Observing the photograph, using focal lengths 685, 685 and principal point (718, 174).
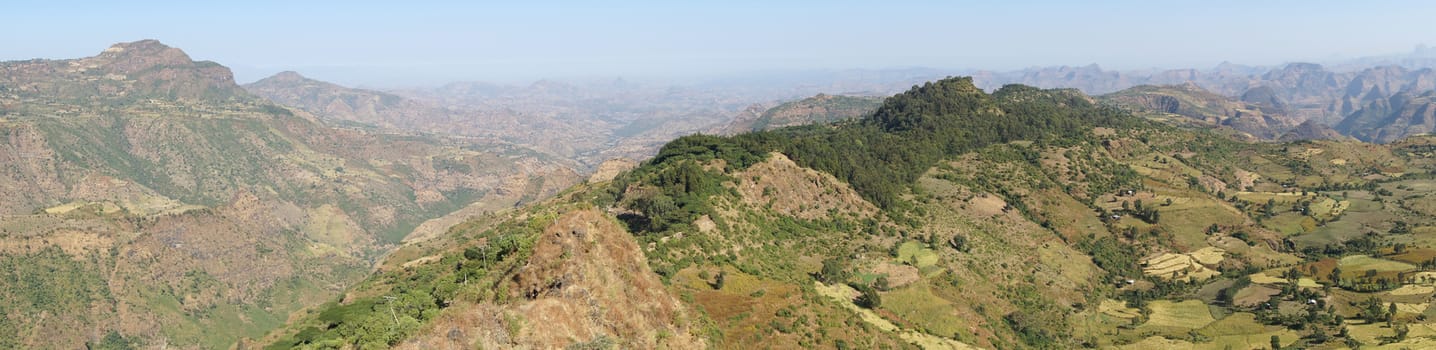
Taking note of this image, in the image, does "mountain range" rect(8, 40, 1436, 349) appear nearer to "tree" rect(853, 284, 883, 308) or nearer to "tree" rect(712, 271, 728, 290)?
"tree" rect(853, 284, 883, 308)

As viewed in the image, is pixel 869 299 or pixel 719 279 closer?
pixel 719 279

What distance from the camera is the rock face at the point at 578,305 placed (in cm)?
3462

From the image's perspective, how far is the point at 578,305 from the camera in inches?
1486

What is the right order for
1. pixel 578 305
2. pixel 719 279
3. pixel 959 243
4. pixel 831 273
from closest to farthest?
pixel 578 305 → pixel 719 279 → pixel 831 273 → pixel 959 243

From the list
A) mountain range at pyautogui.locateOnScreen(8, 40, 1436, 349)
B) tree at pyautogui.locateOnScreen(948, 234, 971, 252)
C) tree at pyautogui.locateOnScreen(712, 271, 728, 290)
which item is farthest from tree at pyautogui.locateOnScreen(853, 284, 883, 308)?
tree at pyautogui.locateOnScreen(948, 234, 971, 252)

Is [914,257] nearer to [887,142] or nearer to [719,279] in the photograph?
[719,279]

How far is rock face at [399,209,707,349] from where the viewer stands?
114ft

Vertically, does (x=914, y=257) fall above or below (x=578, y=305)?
below

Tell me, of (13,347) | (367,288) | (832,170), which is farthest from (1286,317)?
(13,347)

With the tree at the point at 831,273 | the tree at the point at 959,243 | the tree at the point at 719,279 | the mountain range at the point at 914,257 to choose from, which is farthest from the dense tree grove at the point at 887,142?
the tree at the point at 831,273

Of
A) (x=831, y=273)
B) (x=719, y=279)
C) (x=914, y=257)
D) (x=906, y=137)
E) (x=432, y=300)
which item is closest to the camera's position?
(x=432, y=300)

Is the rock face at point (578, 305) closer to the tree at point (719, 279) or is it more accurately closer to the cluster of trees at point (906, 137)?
the tree at point (719, 279)

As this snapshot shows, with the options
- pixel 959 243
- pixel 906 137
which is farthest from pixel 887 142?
pixel 959 243

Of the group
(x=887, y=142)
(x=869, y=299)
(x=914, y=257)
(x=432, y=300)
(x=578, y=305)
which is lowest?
(x=914, y=257)
